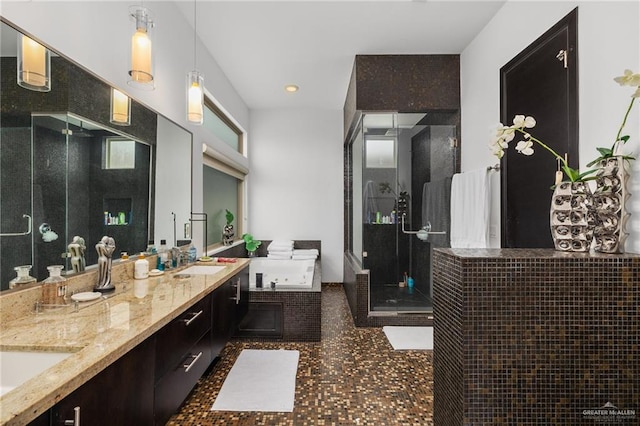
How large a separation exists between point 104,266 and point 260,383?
1.30 m

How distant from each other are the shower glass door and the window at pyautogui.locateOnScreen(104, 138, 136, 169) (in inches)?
96.9

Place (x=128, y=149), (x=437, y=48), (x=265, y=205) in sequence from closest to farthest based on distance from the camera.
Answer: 1. (x=128, y=149)
2. (x=437, y=48)
3. (x=265, y=205)

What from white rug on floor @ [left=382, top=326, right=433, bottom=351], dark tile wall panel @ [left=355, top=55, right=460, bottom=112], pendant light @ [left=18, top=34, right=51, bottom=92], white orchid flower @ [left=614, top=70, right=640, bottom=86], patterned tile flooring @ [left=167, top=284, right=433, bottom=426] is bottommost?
patterned tile flooring @ [left=167, top=284, right=433, bottom=426]

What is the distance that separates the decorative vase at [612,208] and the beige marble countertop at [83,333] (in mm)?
1959

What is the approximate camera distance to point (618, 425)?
127 centimetres

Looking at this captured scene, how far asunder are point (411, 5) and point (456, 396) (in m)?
2.77

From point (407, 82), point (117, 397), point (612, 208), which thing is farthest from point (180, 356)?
point (407, 82)

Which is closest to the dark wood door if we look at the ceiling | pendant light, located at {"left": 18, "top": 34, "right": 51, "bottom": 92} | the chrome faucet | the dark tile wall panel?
the ceiling

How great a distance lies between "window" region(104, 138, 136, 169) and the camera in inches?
75.1

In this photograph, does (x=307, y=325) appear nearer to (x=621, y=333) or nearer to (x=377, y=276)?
(x=377, y=276)

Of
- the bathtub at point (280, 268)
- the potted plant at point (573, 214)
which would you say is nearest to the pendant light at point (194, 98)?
the potted plant at point (573, 214)

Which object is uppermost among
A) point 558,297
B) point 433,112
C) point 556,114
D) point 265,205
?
point 433,112

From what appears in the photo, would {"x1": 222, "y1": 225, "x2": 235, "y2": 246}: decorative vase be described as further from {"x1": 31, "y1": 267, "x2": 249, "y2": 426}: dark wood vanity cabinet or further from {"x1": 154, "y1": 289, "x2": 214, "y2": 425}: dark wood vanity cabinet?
{"x1": 154, "y1": 289, "x2": 214, "y2": 425}: dark wood vanity cabinet

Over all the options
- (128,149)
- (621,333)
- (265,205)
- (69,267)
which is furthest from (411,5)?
(265,205)
